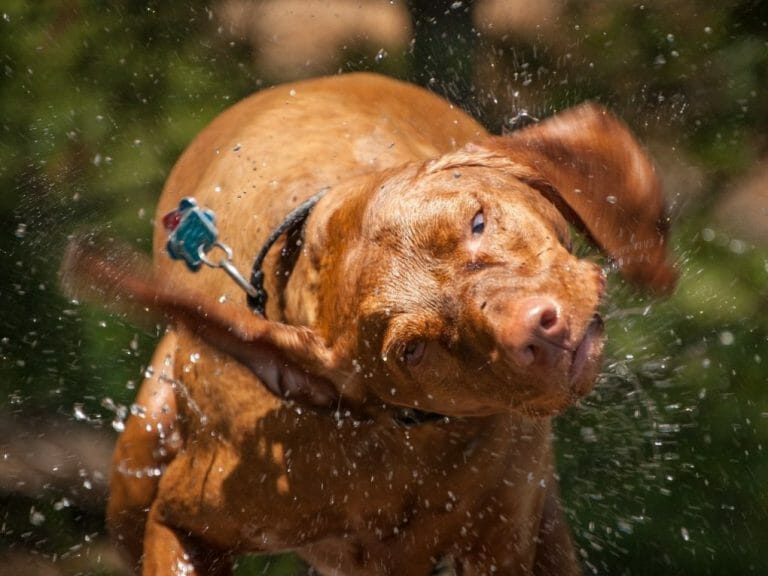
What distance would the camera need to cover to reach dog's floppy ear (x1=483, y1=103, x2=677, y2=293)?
326 cm

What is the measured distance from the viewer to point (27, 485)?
17.5 ft

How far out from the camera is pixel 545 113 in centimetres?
552

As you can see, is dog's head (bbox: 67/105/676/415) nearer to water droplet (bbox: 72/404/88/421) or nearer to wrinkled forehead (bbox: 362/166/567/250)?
wrinkled forehead (bbox: 362/166/567/250)

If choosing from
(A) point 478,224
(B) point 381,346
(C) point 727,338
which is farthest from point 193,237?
(C) point 727,338

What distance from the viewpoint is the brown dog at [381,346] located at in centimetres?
288

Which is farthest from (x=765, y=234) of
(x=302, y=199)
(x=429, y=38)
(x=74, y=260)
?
(x=74, y=260)

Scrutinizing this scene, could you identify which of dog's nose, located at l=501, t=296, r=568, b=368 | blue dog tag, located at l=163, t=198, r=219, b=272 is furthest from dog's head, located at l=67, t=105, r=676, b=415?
blue dog tag, located at l=163, t=198, r=219, b=272

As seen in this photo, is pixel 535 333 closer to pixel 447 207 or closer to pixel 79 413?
pixel 447 207

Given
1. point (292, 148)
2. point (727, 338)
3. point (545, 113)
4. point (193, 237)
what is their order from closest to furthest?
point (193, 237)
point (292, 148)
point (727, 338)
point (545, 113)

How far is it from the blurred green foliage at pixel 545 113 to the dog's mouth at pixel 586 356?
1.46 m

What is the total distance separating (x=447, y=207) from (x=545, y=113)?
8.59 ft

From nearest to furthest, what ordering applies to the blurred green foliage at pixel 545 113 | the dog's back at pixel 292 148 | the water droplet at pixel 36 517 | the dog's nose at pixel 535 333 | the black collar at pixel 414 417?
the dog's nose at pixel 535 333 → the black collar at pixel 414 417 → the dog's back at pixel 292 148 → the blurred green foliage at pixel 545 113 → the water droplet at pixel 36 517

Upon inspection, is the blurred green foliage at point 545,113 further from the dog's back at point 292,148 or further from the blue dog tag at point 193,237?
the blue dog tag at point 193,237

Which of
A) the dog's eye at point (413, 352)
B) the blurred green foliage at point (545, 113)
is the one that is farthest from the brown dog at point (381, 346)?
the blurred green foliage at point (545, 113)
